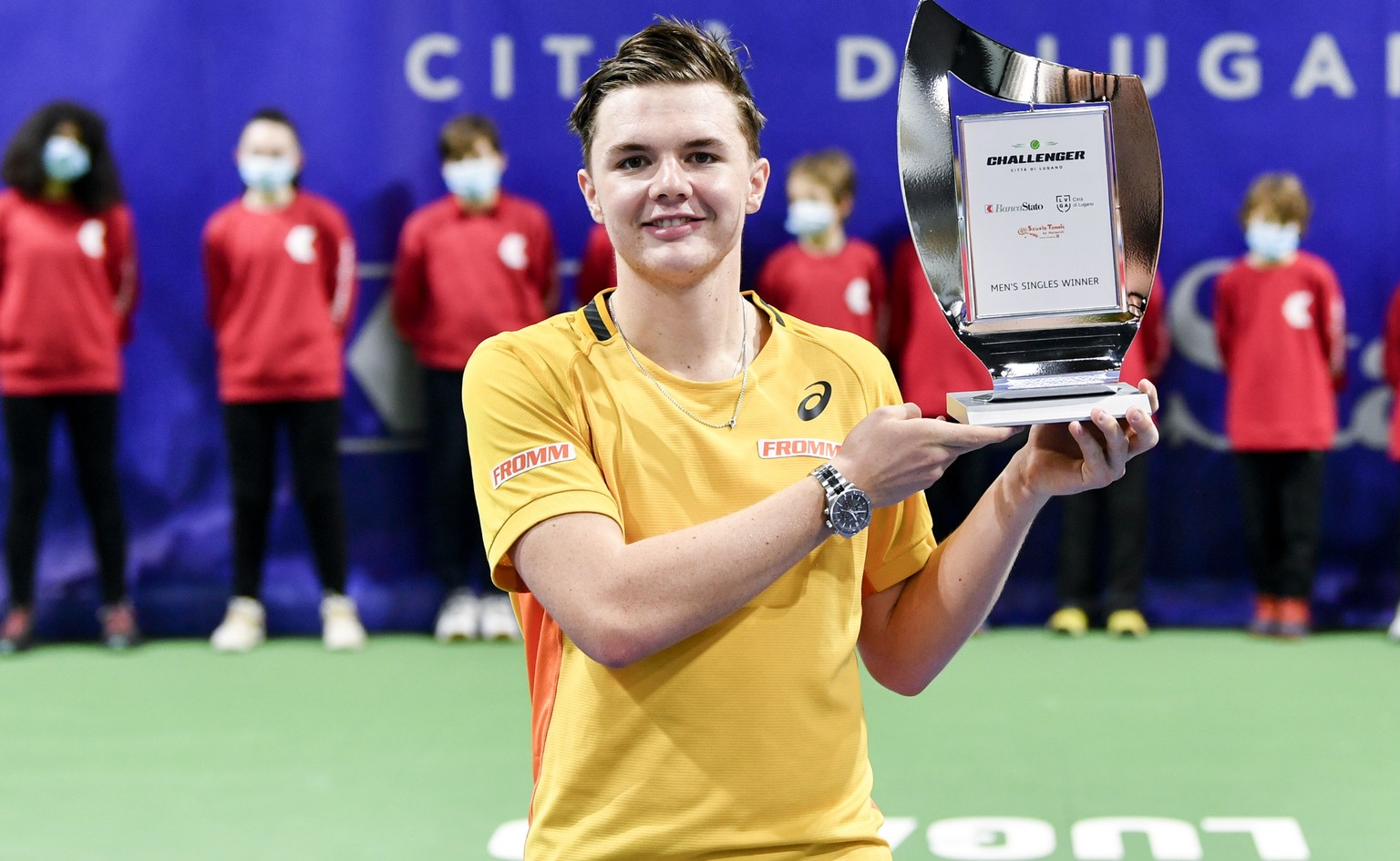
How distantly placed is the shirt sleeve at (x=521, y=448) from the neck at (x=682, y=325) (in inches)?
4.5

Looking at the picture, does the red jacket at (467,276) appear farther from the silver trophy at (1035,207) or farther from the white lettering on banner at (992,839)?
the silver trophy at (1035,207)

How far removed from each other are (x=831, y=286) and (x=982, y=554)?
4.30 metres

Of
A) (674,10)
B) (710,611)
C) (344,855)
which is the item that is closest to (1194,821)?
(344,855)

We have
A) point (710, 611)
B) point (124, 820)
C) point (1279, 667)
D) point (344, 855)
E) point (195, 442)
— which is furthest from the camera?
point (195, 442)

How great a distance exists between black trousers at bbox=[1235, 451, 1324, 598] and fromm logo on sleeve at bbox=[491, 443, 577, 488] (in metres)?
4.96

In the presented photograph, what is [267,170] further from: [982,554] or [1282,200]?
[982,554]

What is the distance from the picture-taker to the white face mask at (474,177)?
6.03 meters

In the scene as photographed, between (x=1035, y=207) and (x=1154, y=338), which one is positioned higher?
(x=1035, y=207)

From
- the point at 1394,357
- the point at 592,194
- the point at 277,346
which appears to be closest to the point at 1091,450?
the point at 592,194

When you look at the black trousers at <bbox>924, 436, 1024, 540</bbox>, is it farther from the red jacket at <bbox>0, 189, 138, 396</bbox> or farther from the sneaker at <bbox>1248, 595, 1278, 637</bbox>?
the red jacket at <bbox>0, 189, 138, 396</bbox>

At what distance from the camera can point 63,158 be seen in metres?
5.84

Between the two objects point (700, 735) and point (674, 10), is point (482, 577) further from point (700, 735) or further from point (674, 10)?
point (700, 735)

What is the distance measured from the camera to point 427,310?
6.17 metres

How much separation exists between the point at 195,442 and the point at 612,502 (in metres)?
4.99
